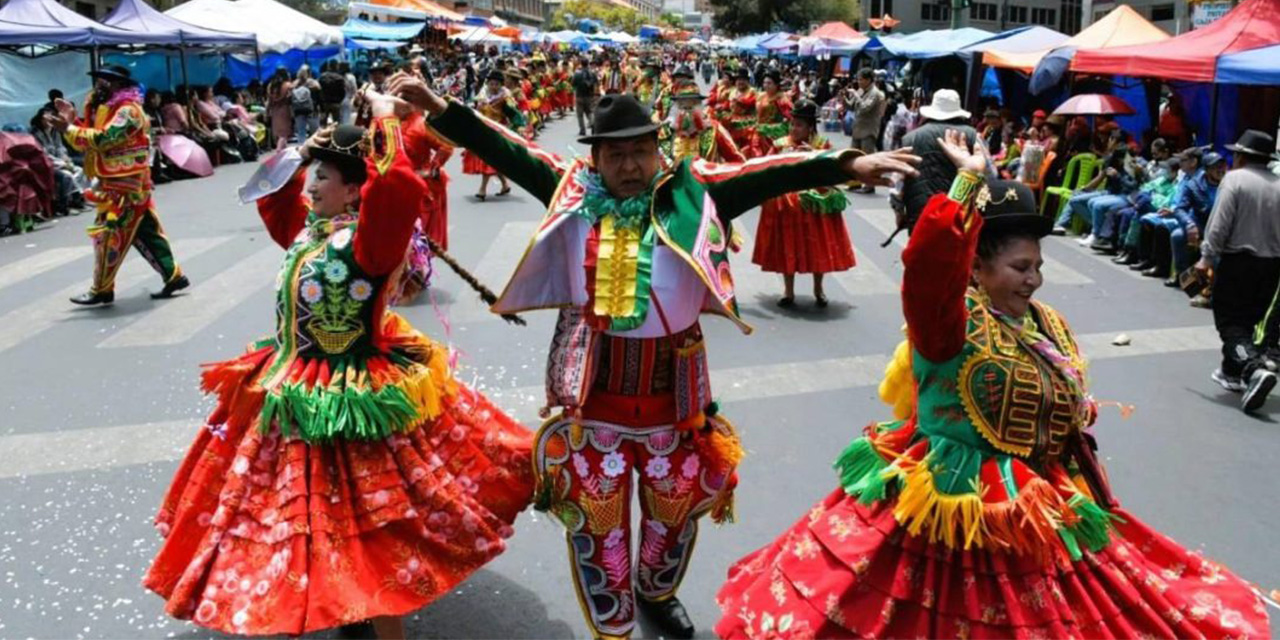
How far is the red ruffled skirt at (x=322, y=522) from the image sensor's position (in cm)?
331

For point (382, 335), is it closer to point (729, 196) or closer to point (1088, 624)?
point (729, 196)

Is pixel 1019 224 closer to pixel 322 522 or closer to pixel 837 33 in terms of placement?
pixel 322 522

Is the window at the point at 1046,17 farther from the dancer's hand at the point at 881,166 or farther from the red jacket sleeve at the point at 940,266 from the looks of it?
the red jacket sleeve at the point at 940,266

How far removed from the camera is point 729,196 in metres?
3.58

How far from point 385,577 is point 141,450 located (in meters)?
3.04

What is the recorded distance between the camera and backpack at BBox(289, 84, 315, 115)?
2100cm

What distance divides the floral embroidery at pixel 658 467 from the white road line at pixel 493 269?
403cm

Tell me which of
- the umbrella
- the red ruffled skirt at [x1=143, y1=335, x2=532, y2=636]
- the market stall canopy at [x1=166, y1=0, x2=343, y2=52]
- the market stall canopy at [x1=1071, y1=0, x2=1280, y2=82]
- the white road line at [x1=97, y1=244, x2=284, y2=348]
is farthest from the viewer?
the market stall canopy at [x1=166, y1=0, x2=343, y2=52]

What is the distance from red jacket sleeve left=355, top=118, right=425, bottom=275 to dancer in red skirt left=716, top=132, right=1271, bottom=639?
5.16 feet

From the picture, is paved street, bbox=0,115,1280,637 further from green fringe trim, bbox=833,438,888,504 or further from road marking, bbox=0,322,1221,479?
green fringe trim, bbox=833,438,888,504

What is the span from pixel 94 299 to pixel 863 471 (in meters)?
8.15

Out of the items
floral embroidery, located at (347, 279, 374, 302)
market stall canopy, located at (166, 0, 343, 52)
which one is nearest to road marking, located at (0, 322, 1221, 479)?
floral embroidery, located at (347, 279, 374, 302)

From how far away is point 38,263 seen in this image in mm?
11148

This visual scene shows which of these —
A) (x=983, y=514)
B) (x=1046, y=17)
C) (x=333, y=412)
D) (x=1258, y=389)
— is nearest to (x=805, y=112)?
(x=1258, y=389)
